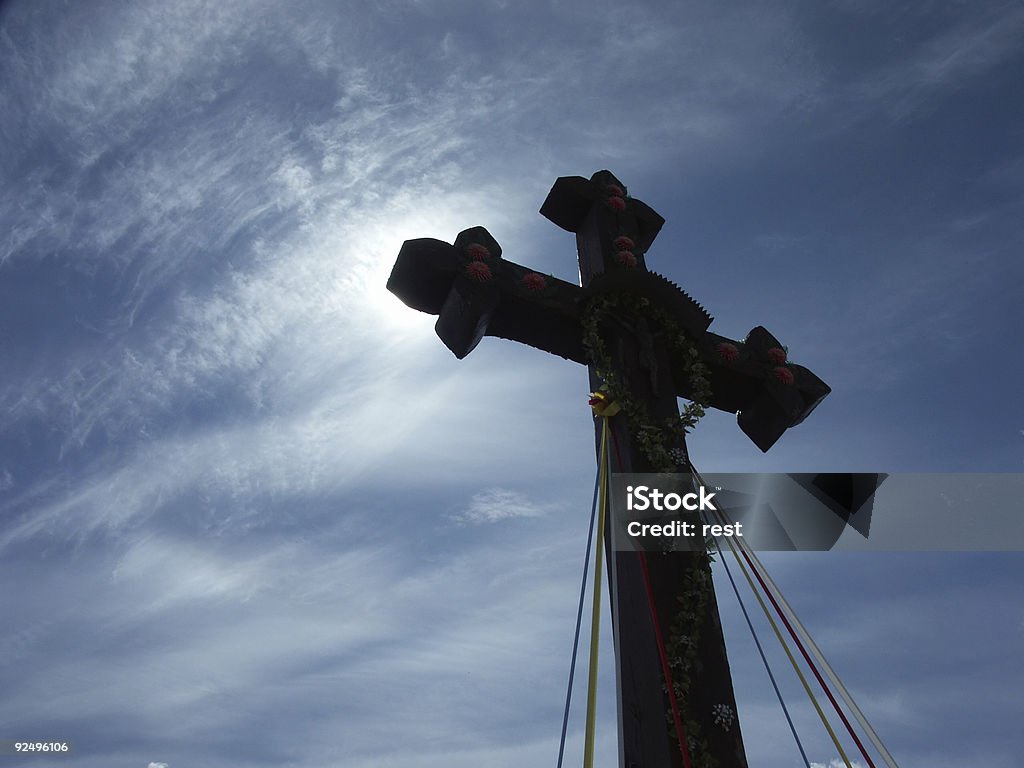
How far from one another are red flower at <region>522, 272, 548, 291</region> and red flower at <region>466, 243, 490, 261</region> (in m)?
0.28

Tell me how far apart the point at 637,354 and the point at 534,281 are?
2.67 ft

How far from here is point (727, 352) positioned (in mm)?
5207

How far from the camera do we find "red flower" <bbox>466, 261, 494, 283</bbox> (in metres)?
4.65

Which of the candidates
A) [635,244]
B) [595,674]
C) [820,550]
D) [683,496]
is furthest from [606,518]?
[635,244]

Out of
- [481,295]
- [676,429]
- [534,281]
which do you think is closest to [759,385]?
[676,429]

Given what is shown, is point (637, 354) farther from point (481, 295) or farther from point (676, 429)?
point (481, 295)

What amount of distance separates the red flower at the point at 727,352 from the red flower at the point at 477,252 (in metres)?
1.76

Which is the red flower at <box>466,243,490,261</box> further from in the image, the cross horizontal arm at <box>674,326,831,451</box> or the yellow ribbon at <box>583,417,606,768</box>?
the cross horizontal arm at <box>674,326,831,451</box>

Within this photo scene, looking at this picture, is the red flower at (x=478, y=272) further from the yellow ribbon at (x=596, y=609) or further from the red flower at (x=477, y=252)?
the yellow ribbon at (x=596, y=609)

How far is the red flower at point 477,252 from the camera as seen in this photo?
4.74 m

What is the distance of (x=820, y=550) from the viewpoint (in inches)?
191

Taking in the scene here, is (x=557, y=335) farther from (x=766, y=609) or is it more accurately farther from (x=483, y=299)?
(x=766, y=609)

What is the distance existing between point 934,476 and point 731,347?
73.0 inches

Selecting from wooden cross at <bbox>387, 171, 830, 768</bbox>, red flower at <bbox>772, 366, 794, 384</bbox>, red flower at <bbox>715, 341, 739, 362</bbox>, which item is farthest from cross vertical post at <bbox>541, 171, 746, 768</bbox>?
red flower at <bbox>772, 366, 794, 384</bbox>
